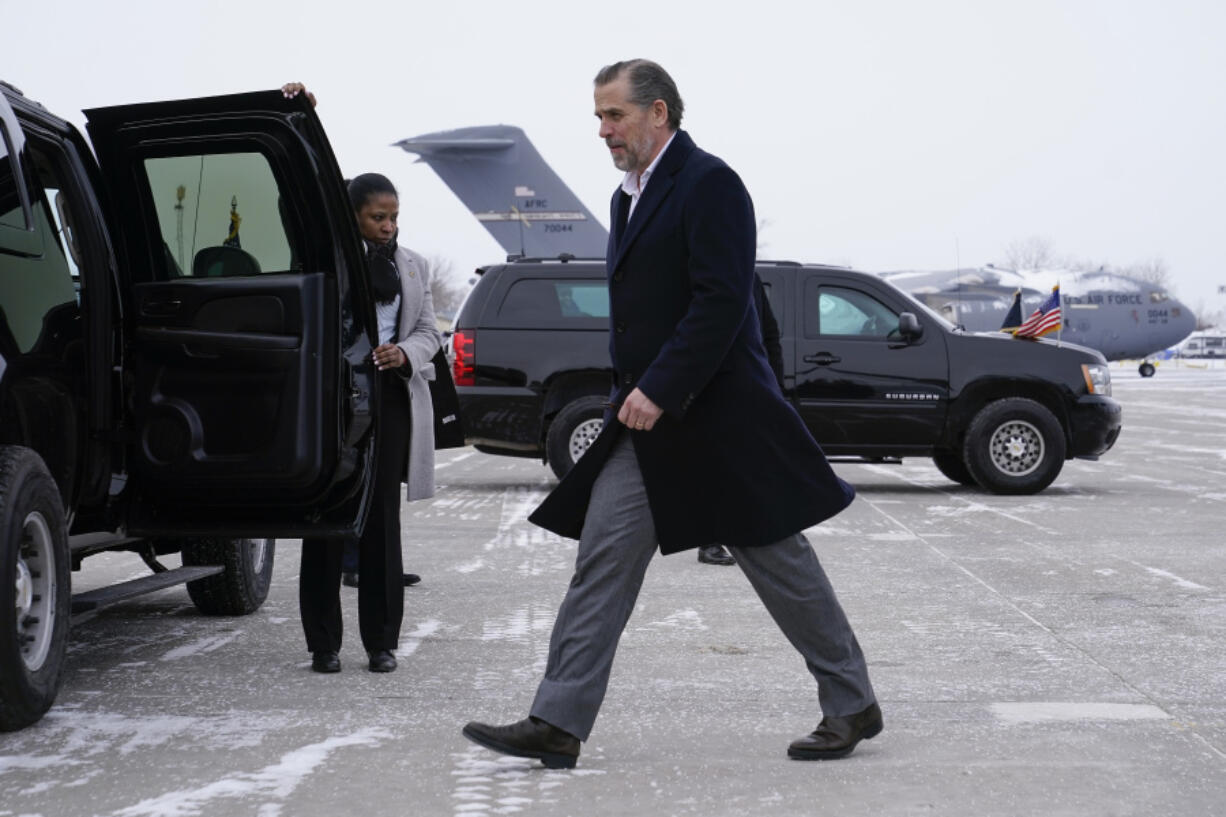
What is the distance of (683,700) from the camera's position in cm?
505

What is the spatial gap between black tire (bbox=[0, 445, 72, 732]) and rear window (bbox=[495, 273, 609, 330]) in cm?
927

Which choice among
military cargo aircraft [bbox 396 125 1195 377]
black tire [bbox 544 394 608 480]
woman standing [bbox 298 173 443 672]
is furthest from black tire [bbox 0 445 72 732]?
military cargo aircraft [bbox 396 125 1195 377]

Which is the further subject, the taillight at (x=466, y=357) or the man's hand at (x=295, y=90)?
the taillight at (x=466, y=357)

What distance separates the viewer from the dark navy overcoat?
4039 millimetres

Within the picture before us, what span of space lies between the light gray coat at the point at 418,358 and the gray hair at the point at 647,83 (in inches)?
63.3

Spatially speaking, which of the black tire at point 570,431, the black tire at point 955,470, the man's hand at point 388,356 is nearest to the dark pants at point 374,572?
the man's hand at point 388,356

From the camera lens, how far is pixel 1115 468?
1656cm

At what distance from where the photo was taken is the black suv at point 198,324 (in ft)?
16.8

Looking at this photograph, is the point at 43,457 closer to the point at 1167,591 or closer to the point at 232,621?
the point at 232,621

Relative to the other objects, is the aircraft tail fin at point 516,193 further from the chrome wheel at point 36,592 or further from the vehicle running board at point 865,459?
the chrome wheel at point 36,592

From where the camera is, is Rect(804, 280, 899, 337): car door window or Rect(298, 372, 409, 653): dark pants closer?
Rect(298, 372, 409, 653): dark pants

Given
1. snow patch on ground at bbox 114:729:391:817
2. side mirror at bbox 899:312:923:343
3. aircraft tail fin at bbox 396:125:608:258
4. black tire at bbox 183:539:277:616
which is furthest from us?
aircraft tail fin at bbox 396:125:608:258

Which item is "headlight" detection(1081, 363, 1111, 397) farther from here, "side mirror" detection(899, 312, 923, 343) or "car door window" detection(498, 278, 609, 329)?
"car door window" detection(498, 278, 609, 329)

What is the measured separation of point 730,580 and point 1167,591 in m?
2.06
